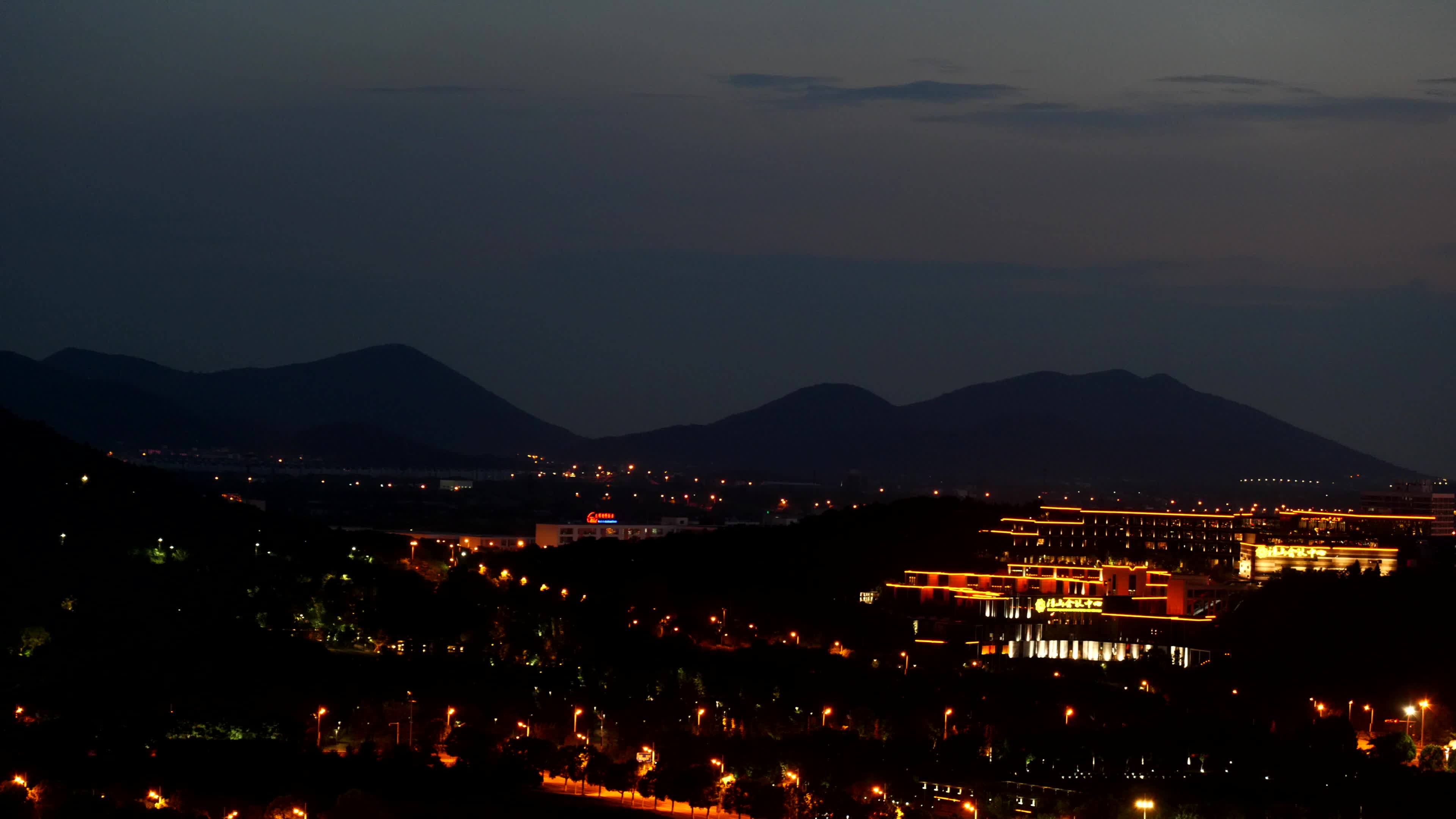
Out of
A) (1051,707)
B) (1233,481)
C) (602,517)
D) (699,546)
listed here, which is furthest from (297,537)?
(1233,481)

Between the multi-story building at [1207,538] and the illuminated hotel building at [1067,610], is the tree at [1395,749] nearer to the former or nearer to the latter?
the illuminated hotel building at [1067,610]

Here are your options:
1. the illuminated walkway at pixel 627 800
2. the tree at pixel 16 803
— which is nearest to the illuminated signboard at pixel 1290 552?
the illuminated walkway at pixel 627 800

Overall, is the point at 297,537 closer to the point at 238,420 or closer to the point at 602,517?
the point at 602,517

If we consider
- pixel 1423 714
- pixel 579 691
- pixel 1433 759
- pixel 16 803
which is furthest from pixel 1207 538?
pixel 16 803

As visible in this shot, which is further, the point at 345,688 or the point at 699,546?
the point at 699,546

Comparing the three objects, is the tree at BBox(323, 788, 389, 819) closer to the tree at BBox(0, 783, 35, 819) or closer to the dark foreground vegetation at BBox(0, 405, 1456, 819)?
the dark foreground vegetation at BBox(0, 405, 1456, 819)

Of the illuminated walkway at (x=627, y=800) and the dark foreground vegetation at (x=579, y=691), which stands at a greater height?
the dark foreground vegetation at (x=579, y=691)
